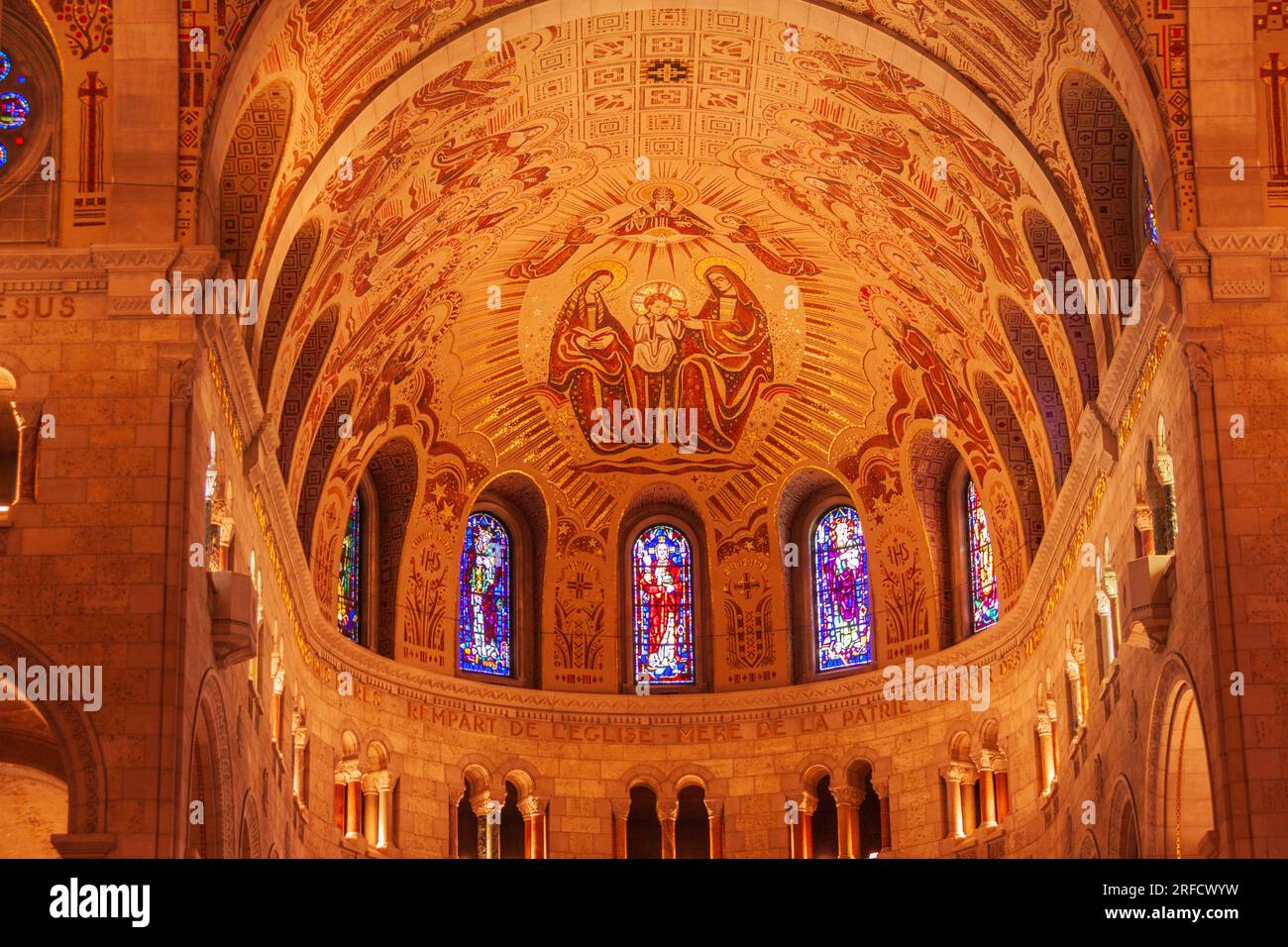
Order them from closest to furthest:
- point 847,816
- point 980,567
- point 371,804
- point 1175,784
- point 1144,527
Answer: point 1175,784 < point 1144,527 < point 371,804 < point 980,567 < point 847,816

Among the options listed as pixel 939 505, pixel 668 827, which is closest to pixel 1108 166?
pixel 939 505

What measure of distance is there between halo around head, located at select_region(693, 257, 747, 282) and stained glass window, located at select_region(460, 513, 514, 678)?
5448mm

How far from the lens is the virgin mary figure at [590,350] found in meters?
36.6

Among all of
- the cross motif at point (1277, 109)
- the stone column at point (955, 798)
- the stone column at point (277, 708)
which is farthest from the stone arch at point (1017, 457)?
the stone column at point (277, 708)

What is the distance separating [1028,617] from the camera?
33.3m

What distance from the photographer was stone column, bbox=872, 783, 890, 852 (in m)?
35.8

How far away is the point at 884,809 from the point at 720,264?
28.6 ft

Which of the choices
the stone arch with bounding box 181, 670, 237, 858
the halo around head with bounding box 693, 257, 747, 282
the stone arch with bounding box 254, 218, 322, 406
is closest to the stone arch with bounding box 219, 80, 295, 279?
the stone arch with bounding box 254, 218, 322, 406

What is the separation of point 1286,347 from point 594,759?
629 inches

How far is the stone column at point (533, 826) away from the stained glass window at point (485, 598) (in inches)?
89.4

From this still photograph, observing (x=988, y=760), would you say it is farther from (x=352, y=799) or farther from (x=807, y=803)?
(x=352, y=799)

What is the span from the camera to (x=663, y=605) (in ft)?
127
